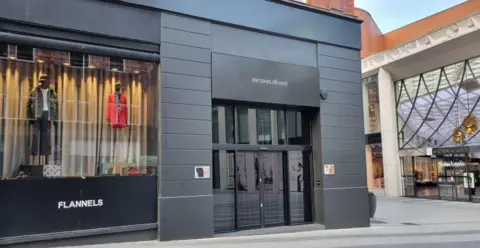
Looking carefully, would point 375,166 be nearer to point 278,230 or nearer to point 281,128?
point 281,128

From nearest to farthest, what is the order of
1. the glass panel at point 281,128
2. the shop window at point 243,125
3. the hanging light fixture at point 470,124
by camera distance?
1. the shop window at point 243,125
2. the glass panel at point 281,128
3. the hanging light fixture at point 470,124

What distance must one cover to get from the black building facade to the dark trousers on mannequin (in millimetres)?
26

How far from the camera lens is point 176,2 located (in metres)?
9.55

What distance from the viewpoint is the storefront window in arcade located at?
782cm

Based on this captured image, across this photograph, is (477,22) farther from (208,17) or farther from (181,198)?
(181,198)

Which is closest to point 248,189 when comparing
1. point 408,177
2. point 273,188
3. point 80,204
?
point 273,188

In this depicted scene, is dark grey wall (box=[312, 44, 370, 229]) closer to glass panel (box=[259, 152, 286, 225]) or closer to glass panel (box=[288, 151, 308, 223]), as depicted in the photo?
glass panel (box=[288, 151, 308, 223])

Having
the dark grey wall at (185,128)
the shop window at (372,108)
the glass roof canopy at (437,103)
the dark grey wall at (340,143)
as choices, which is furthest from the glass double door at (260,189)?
the shop window at (372,108)

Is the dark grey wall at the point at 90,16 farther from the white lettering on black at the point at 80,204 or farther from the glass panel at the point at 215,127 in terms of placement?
the white lettering on black at the point at 80,204

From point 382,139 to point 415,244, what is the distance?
16.2 metres

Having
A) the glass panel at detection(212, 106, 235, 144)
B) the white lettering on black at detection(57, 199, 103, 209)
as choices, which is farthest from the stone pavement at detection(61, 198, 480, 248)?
the glass panel at detection(212, 106, 235, 144)

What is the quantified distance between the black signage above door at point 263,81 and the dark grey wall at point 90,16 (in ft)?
5.99

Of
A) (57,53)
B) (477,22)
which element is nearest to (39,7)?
(57,53)

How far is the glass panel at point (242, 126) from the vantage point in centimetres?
1083
